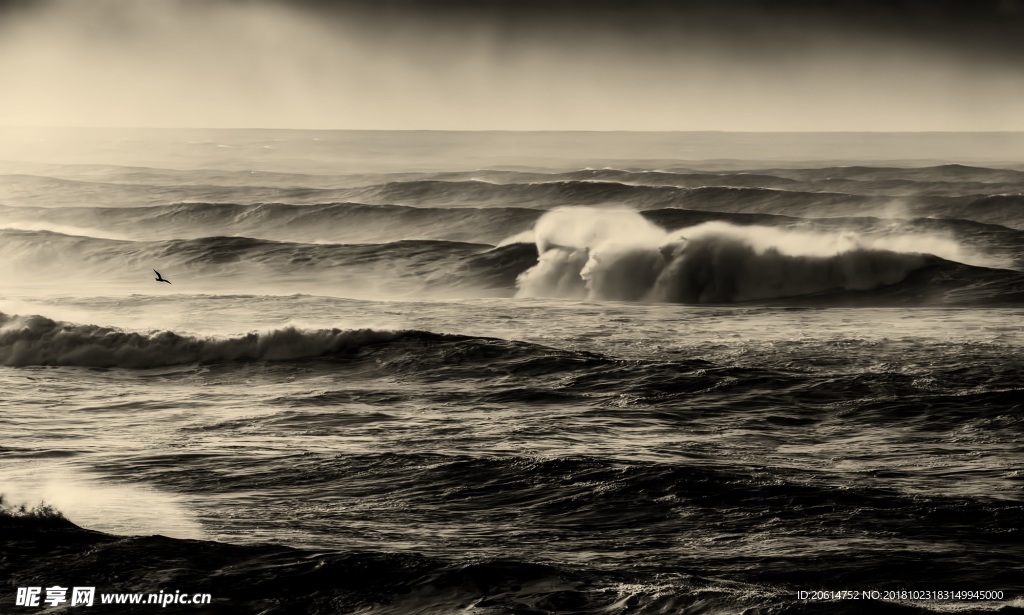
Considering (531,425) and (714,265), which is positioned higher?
(714,265)

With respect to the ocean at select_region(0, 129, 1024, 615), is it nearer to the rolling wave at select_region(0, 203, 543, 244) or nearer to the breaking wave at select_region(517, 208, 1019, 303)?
the breaking wave at select_region(517, 208, 1019, 303)

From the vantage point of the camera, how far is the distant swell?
1573cm

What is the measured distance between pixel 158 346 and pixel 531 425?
21.1 ft

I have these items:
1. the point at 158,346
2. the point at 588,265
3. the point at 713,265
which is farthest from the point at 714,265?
the point at 158,346

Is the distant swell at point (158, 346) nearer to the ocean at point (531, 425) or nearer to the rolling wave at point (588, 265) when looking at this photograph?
the ocean at point (531, 425)

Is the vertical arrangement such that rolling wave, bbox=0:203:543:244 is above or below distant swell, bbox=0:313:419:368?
above

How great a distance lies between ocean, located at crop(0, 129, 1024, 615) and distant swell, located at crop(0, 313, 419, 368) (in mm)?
58

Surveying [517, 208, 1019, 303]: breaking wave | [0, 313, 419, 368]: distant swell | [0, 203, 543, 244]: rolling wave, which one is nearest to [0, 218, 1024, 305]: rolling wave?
[517, 208, 1019, 303]: breaking wave

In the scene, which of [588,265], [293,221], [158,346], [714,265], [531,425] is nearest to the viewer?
[531,425]

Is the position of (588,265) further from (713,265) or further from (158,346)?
(158,346)

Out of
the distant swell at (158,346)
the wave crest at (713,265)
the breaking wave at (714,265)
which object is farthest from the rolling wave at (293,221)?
the distant swell at (158,346)

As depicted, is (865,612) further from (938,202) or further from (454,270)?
(938,202)

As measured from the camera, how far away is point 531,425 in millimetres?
11492

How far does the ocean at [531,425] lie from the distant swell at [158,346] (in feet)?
0.19
